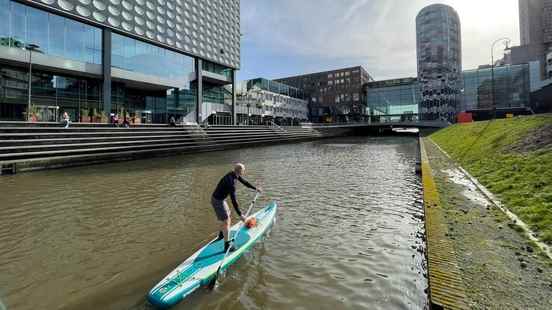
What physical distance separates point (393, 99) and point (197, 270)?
100 meters

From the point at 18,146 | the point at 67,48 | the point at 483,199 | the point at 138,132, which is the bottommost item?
the point at 483,199

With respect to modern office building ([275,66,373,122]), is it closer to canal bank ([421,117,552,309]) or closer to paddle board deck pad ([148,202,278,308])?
canal bank ([421,117,552,309])

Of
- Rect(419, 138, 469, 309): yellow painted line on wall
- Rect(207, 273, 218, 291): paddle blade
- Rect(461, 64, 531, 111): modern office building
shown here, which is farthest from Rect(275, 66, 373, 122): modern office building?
Rect(207, 273, 218, 291): paddle blade

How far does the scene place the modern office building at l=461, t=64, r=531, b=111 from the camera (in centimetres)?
7788

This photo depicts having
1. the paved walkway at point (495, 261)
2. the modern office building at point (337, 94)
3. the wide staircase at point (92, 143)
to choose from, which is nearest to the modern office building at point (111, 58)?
the wide staircase at point (92, 143)

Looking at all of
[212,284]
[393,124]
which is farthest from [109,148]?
[393,124]

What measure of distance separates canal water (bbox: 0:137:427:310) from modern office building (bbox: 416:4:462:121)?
3143 inches

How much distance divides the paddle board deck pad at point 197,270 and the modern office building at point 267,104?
2218 inches

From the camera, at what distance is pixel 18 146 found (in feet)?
53.0

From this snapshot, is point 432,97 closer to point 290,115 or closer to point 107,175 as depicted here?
point 290,115

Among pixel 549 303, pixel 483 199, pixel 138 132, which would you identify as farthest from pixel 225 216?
pixel 138 132

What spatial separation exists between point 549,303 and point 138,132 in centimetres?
2624

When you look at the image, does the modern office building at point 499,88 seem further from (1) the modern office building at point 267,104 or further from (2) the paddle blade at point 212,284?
(2) the paddle blade at point 212,284

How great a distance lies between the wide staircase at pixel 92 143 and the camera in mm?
16023
